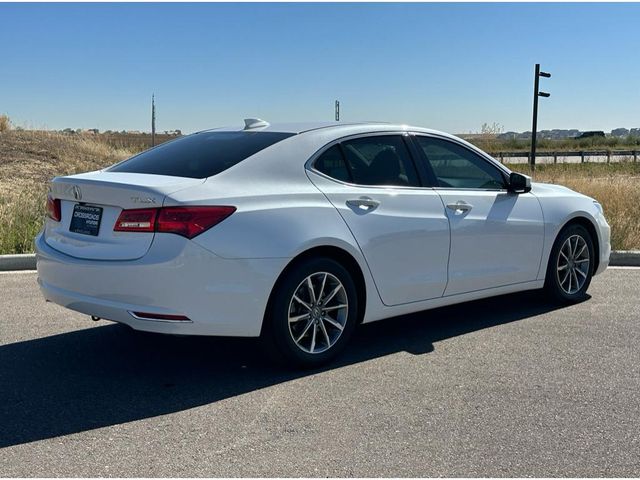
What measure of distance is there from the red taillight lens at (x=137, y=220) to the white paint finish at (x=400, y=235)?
1.15 meters

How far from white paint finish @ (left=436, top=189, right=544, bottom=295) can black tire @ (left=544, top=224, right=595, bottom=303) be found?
29 centimetres

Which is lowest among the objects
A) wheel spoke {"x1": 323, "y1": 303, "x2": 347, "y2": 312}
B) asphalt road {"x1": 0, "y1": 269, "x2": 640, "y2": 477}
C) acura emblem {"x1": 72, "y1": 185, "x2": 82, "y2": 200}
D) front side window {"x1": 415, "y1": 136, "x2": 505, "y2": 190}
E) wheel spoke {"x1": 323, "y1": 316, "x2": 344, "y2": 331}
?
asphalt road {"x1": 0, "y1": 269, "x2": 640, "y2": 477}

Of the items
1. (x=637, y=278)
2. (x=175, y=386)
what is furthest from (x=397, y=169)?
(x=637, y=278)

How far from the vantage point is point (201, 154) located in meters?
4.81

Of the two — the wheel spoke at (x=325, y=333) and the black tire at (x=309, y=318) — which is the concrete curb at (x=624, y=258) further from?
the wheel spoke at (x=325, y=333)

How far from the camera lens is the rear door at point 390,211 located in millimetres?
4762

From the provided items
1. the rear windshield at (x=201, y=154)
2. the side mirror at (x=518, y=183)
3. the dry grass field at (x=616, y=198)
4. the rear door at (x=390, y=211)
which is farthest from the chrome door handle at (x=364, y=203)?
the dry grass field at (x=616, y=198)

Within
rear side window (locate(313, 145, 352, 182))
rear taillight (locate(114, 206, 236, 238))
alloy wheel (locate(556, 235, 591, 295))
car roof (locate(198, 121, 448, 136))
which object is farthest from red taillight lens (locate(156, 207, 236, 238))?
alloy wheel (locate(556, 235, 591, 295))

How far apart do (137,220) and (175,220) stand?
0.79 ft

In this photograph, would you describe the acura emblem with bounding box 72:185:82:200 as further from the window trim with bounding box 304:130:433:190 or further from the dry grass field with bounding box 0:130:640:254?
the dry grass field with bounding box 0:130:640:254

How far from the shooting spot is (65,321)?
5.81 metres

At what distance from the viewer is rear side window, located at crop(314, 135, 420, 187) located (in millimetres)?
4871

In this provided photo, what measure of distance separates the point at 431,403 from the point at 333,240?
1.19 meters

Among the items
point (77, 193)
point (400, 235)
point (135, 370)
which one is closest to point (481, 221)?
point (400, 235)
